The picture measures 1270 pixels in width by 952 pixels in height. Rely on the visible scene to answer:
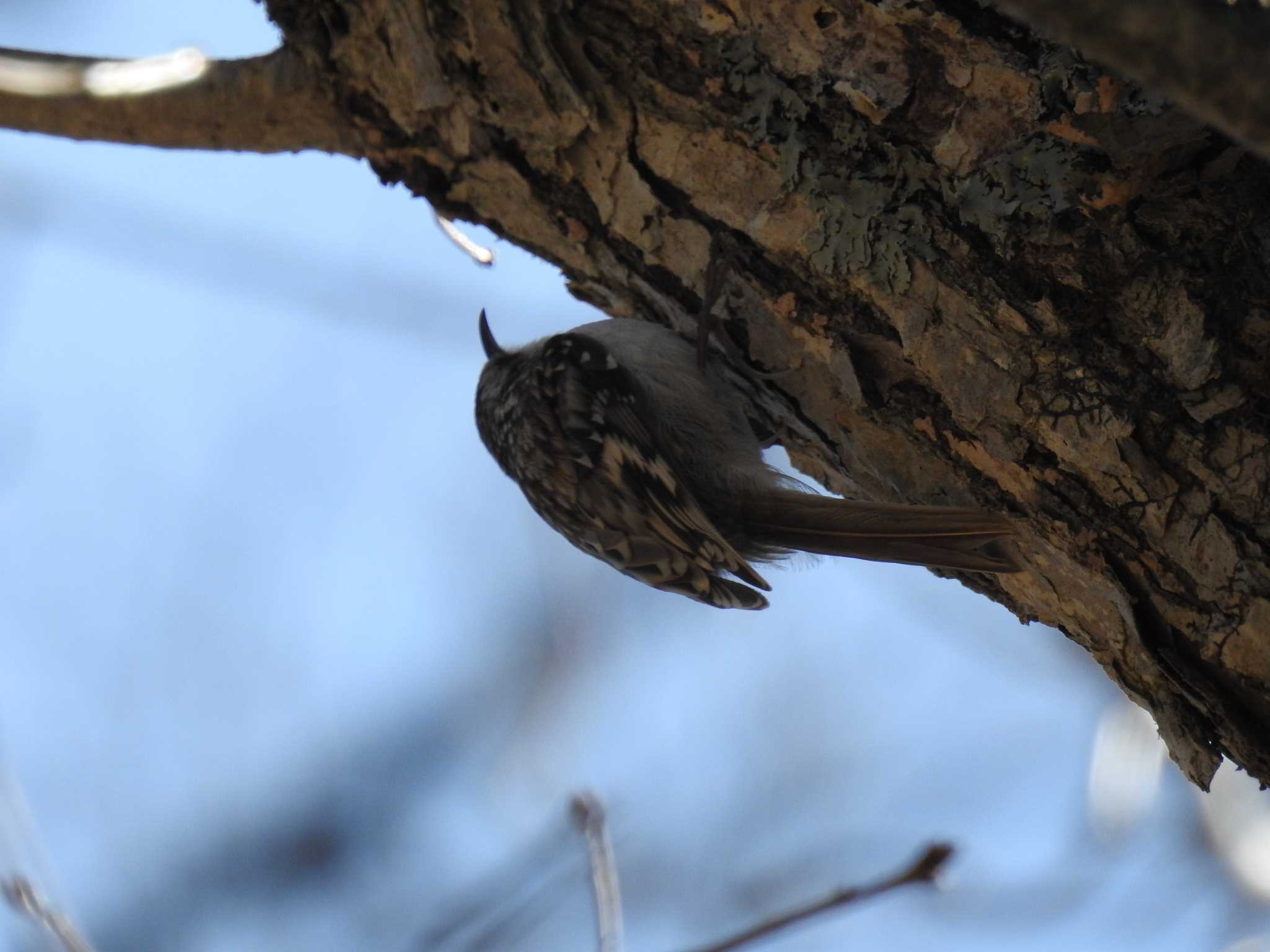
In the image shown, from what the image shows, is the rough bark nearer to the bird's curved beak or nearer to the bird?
the bird

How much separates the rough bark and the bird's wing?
479mm

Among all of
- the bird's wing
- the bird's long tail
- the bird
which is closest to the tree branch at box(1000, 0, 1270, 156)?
the bird's long tail

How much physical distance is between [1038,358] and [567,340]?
1.30 m

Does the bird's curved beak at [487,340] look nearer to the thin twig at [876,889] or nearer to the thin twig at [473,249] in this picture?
the thin twig at [473,249]

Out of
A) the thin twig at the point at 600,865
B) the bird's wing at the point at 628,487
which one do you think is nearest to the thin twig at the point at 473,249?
the bird's wing at the point at 628,487

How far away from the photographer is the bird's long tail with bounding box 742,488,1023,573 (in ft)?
5.90

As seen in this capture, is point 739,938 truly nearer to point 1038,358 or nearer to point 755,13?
point 1038,358

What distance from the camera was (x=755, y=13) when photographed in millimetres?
1645

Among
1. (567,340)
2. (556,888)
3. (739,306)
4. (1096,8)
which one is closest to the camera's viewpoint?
(1096,8)

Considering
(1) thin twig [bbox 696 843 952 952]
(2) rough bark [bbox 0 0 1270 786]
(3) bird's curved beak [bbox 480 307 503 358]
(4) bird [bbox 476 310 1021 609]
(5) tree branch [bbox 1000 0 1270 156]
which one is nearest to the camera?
(5) tree branch [bbox 1000 0 1270 156]

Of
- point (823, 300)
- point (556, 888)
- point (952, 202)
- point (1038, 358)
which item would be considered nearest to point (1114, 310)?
point (1038, 358)

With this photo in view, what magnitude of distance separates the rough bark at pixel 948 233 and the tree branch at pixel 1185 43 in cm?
71

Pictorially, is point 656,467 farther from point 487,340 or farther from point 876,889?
point 876,889

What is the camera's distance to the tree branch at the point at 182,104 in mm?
2002
